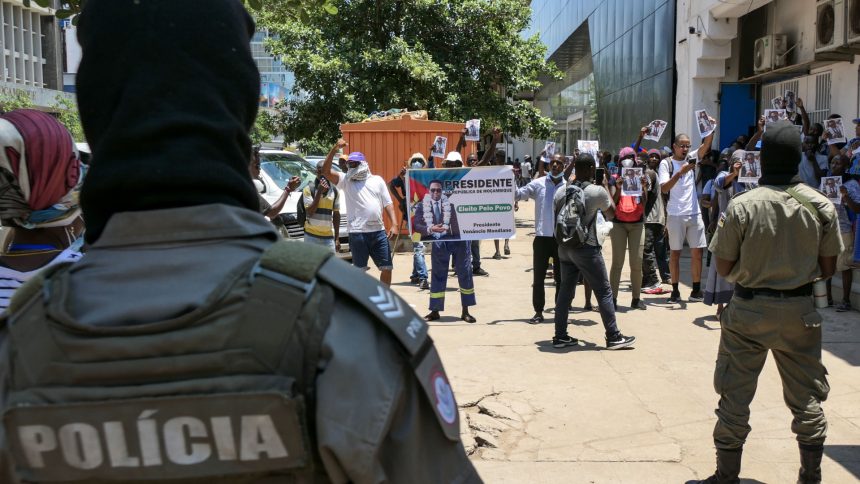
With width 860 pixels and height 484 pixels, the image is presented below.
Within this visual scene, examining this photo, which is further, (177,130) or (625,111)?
(625,111)

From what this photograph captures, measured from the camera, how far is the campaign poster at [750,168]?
316 inches

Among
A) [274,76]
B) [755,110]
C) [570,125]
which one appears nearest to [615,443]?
[755,110]

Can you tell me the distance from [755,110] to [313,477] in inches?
578

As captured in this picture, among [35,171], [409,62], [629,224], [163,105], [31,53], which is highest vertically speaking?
[31,53]

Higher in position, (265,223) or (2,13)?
(2,13)

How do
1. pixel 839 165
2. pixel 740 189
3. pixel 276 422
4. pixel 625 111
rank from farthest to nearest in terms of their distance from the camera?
pixel 625 111, pixel 839 165, pixel 740 189, pixel 276 422

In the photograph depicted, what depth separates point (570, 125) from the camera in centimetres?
3797

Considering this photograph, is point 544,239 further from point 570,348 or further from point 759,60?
point 759,60

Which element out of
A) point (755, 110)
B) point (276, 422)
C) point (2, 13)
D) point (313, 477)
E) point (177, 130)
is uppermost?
point (2, 13)

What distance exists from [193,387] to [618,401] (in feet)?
17.1

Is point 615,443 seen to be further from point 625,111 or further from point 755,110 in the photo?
point 625,111

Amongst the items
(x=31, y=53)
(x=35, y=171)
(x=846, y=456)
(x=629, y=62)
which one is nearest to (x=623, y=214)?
(x=846, y=456)

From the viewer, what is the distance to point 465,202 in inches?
369

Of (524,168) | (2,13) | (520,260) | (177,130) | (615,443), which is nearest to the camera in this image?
(177,130)
